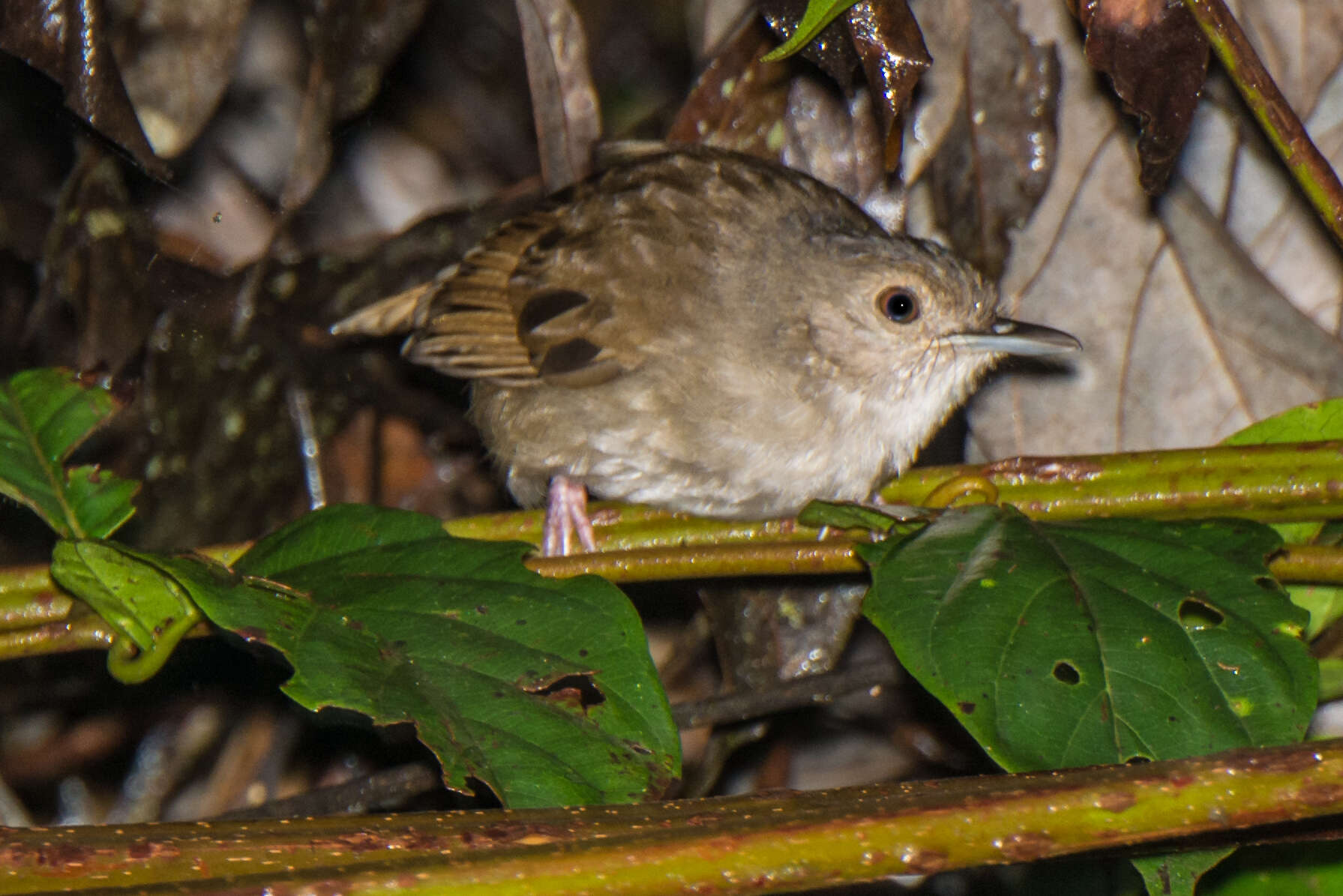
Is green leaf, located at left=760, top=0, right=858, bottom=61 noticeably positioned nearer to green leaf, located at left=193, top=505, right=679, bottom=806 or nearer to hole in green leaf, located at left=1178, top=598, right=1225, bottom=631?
green leaf, located at left=193, top=505, right=679, bottom=806

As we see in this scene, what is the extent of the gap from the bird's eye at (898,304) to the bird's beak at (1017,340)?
117mm

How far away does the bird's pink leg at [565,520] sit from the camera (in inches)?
110

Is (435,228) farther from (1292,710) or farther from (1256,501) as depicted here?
(1292,710)

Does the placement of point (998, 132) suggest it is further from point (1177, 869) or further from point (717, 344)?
point (1177, 869)

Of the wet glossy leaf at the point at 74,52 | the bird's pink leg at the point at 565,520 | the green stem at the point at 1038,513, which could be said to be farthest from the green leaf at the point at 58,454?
the bird's pink leg at the point at 565,520

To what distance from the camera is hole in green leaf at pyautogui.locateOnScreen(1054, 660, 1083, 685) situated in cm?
196

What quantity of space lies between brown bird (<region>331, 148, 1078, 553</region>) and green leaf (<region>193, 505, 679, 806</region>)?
2.39 feet

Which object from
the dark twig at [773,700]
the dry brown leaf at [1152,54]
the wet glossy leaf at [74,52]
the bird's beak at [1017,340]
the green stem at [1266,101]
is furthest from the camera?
the dark twig at [773,700]

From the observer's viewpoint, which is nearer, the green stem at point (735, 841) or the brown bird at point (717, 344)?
the green stem at point (735, 841)

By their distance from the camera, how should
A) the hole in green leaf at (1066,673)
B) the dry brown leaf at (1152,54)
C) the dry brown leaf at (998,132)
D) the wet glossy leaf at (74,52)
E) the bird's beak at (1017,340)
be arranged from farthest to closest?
1. the dry brown leaf at (998,132)
2. the bird's beak at (1017,340)
3. the wet glossy leaf at (74,52)
4. the dry brown leaf at (1152,54)
5. the hole in green leaf at (1066,673)

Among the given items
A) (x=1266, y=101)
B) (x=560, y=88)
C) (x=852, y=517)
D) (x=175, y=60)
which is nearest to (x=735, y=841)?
(x=852, y=517)

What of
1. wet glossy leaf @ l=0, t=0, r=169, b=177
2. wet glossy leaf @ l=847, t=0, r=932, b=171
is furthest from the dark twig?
wet glossy leaf @ l=0, t=0, r=169, b=177

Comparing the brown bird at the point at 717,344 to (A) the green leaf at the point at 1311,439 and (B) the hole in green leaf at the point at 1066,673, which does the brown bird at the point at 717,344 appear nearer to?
(A) the green leaf at the point at 1311,439

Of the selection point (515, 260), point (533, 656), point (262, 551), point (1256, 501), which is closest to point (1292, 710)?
point (1256, 501)
